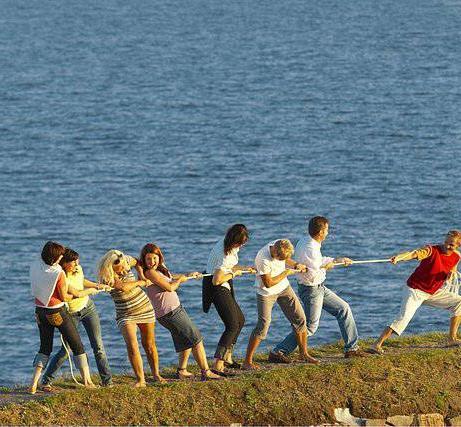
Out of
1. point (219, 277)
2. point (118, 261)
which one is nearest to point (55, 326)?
point (118, 261)

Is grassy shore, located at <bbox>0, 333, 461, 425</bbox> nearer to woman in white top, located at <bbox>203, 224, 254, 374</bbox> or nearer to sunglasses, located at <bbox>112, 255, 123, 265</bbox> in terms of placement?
woman in white top, located at <bbox>203, 224, 254, 374</bbox>

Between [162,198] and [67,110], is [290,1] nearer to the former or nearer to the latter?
[67,110]

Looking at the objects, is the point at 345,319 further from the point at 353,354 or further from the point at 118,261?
the point at 118,261

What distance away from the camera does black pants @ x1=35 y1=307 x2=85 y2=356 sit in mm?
19859

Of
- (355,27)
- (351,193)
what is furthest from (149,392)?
(355,27)

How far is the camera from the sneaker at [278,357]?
22141mm

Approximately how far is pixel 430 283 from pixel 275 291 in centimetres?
263

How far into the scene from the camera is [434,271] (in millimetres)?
22203

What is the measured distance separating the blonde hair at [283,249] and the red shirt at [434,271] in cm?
241

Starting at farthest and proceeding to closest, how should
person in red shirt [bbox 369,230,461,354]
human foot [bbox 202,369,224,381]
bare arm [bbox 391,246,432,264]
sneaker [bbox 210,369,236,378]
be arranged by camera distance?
1. person in red shirt [bbox 369,230,461,354]
2. bare arm [bbox 391,246,432,264]
3. sneaker [bbox 210,369,236,378]
4. human foot [bbox 202,369,224,381]

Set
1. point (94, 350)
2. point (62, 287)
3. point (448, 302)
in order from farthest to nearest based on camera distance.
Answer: point (448, 302), point (94, 350), point (62, 287)

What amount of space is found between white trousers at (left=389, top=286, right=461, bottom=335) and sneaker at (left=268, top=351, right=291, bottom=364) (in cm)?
174

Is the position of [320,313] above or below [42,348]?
below


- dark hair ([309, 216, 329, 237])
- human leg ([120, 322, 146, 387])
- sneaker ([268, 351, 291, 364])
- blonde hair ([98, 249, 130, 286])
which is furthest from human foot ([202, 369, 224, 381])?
dark hair ([309, 216, 329, 237])
